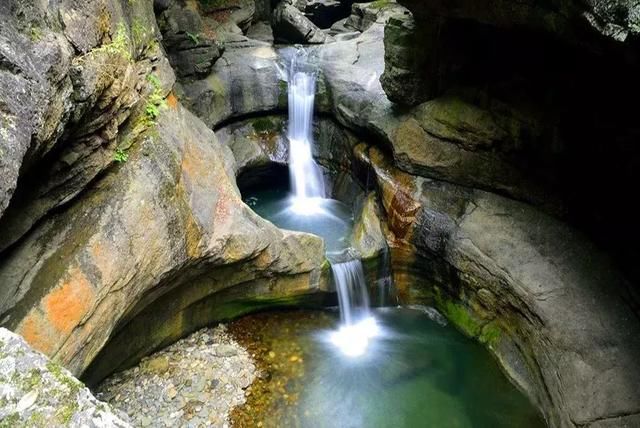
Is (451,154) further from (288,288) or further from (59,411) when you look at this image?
(59,411)

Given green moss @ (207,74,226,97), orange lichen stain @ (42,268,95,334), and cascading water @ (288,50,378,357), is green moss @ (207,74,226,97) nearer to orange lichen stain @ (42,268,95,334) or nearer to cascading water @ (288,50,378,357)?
cascading water @ (288,50,378,357)

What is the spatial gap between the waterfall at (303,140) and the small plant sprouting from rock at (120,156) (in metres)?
6.14

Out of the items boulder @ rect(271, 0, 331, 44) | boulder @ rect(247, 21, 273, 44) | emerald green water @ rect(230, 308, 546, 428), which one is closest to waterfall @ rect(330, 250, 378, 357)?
emerald green water @ rect(230, 308, 546, 428)

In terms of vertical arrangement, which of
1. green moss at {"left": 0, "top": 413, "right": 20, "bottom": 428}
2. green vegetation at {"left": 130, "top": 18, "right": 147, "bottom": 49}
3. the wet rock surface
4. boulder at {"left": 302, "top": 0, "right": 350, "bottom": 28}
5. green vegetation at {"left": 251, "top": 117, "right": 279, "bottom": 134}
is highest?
green vegetation at {"left": 130, "top": 18, "right": 147, "bottom": 49}

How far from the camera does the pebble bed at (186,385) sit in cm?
644

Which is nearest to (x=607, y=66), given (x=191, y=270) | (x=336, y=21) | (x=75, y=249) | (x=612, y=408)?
(x=612, y=408)

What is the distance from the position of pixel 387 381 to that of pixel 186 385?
3157 millimetres

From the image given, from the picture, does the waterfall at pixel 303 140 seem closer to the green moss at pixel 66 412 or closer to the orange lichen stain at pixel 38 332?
the orange lichen stain at pixel 38 332

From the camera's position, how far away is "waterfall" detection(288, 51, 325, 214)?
1191 centimetres

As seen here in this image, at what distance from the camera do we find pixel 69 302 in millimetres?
4984

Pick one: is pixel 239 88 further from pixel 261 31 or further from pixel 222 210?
pixel 222 210

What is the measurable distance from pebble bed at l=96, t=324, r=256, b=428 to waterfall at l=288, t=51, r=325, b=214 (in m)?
5.15

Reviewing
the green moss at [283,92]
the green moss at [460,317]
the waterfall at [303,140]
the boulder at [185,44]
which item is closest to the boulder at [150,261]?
the green moss at [460,317]

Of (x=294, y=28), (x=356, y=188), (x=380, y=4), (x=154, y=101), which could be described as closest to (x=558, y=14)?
(x=154, y=101)
